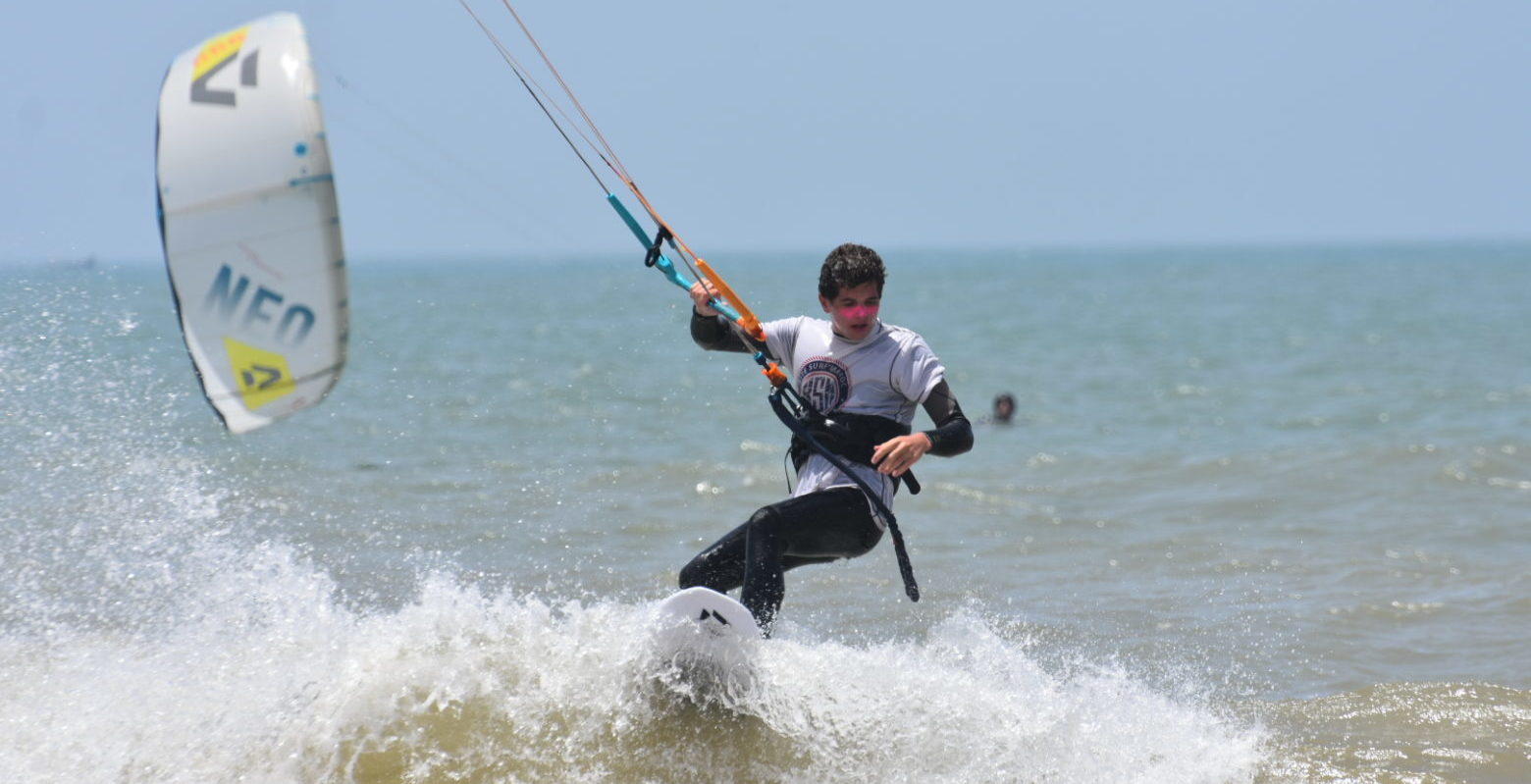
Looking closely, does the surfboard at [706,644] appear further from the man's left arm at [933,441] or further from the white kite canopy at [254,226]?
the white kite canopy at [254,226]

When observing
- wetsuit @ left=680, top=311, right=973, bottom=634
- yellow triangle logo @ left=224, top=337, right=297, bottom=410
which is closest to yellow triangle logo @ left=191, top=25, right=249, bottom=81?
yellow triangle logo @ left=224, top=337, right=297, bottom=410

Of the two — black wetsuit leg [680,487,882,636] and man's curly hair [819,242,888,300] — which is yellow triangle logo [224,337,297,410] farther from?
man's curly hair [819,242,888,300]

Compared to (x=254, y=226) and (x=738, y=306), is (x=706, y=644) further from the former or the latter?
(x=254, y=226)

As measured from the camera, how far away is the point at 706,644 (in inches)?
197

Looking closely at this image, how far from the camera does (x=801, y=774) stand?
510 centimetres

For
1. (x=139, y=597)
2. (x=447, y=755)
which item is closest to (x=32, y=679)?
(x=139, y=597)

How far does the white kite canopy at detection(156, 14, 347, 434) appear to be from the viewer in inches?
164

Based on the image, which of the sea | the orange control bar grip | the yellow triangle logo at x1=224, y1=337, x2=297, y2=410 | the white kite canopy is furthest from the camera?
the orange control bar grip

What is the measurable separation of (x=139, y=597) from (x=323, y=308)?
3403 millimetres

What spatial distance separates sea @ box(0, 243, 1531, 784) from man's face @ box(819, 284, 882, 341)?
3.81 feet

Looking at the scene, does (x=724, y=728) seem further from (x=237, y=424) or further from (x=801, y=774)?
(x=237, y=424)

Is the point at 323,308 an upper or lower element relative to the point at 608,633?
upper

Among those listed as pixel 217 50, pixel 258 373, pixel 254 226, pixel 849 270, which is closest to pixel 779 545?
pixel 849 270

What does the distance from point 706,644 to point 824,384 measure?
1.00 m
